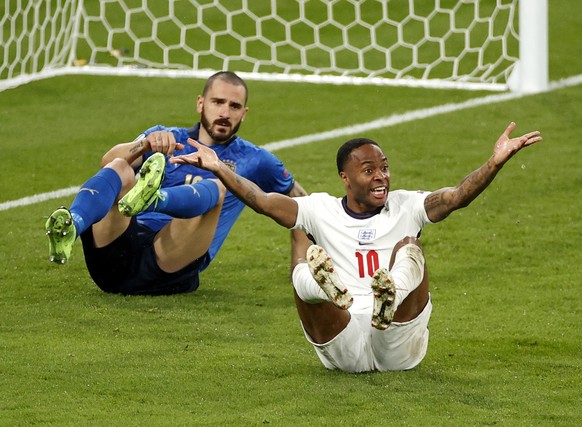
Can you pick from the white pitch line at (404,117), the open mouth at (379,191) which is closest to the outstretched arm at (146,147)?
the open mouth at (379,191)

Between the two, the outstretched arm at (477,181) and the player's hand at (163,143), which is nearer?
the outstretched arm at (477,181)

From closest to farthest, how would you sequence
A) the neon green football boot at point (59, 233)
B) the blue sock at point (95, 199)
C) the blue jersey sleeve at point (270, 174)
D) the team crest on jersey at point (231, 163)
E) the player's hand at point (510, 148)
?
the player's hand at point (510, 148)
the neon green football boot at point (59, 233)
the blue sock at point (95, 199)
the team crest on jersey at point (231, 163)
the blue jersey sleeve at point (270, 174)

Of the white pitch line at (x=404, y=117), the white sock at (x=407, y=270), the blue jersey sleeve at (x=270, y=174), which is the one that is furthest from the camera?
the white pitch line at (x=404, y=117)

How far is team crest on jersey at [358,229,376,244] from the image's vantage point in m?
5.90

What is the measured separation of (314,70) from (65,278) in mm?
5389

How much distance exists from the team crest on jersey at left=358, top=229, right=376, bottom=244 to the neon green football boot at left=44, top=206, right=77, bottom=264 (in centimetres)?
138

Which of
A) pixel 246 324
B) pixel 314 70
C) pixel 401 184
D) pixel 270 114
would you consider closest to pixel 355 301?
pixel 246 324

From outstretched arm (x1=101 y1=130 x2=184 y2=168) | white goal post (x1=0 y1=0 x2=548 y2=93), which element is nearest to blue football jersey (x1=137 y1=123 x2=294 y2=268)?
outstretched arm (x1=101 y1=130 x2=184 y2=168)

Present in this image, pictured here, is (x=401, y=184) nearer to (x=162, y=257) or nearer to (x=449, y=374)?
(x=162, y=257)

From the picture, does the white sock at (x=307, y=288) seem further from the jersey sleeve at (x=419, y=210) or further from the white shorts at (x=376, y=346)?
the jersey sleeve at (x=419, y=210)

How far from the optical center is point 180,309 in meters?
7.20

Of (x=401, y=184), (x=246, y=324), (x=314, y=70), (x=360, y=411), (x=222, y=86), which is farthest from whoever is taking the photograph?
(x=314, y=70)

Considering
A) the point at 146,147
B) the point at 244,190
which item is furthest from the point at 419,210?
the point at 146,147

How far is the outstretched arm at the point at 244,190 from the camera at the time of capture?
5.81 meters
